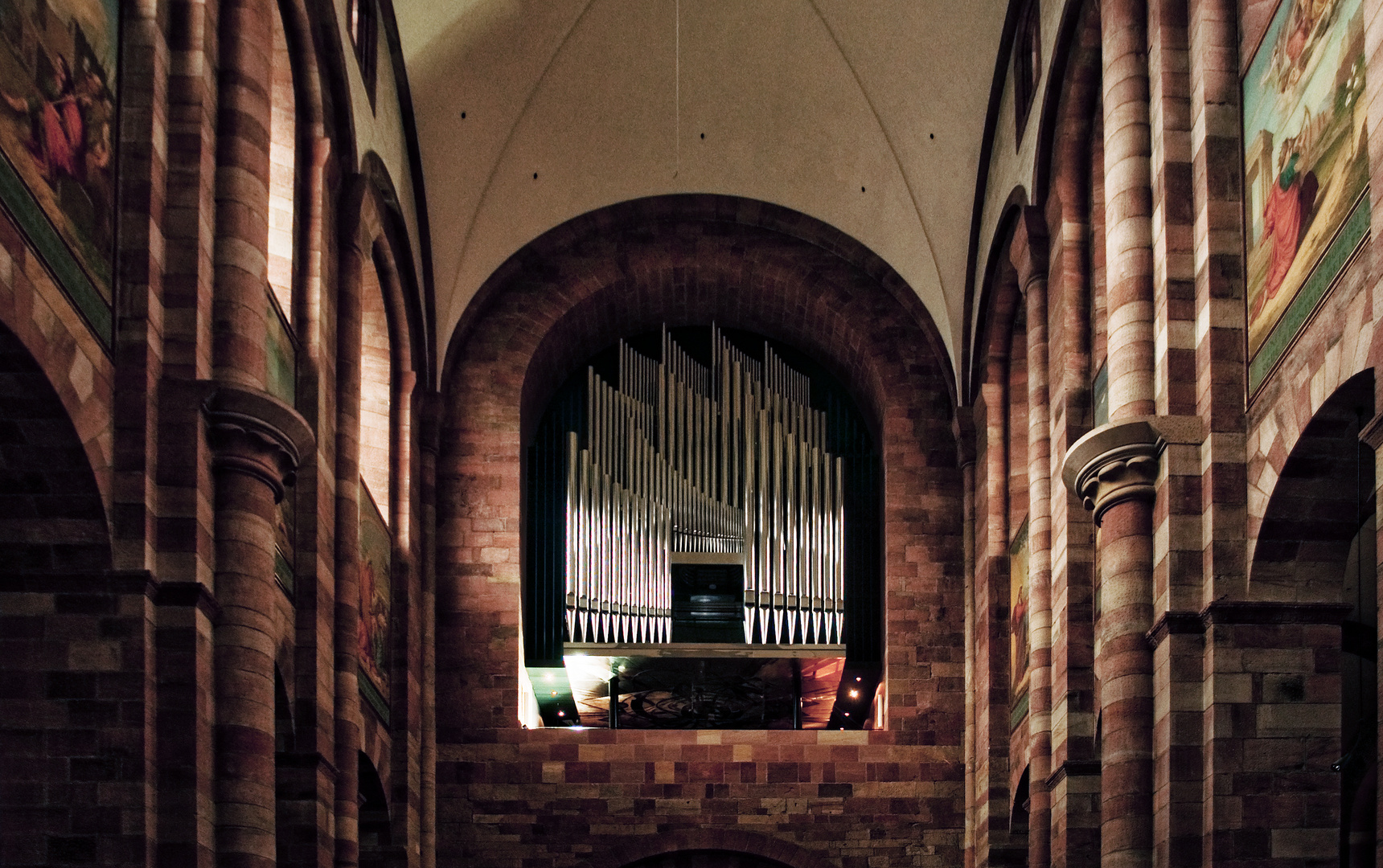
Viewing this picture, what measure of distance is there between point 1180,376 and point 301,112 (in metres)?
8.95

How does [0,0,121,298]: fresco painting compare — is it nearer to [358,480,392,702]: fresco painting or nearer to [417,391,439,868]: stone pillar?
[358,480,392,702]: fresco painting

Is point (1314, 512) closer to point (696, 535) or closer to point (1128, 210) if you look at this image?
point (1128, 210)

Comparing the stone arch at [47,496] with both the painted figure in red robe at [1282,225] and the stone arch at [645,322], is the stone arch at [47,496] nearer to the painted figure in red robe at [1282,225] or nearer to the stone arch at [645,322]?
the painted figure in red robe at [1282,225]

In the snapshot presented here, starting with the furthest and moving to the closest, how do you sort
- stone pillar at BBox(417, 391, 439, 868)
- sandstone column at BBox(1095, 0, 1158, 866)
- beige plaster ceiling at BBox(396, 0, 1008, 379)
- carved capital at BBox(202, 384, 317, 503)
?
beige plaster ceiling at BBox(396, 0, 1008, 379) → stone pillar at BBox(417, 391, 439, 868) → sandstone column at BBox(1095, 0, 1158, 866) → carved capital at BBox(202, 384, 317, 503)

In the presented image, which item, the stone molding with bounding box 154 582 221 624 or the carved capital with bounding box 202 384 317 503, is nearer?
the stone molding with bounding box 154 582 221 624

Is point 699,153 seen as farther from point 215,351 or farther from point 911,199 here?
point 215,351

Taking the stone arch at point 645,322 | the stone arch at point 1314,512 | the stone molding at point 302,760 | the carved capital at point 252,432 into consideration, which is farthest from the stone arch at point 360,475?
the stone arch at point 1314,512

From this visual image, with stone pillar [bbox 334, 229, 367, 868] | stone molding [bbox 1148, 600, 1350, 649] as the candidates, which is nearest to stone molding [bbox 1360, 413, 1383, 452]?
stone molding [bbox 1148, 600, 1350, 649]

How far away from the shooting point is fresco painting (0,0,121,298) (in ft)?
48.1

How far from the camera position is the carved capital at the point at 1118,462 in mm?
18047

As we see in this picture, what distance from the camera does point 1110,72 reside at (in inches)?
787

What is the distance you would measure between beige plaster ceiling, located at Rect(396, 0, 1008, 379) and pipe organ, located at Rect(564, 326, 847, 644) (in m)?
2.31

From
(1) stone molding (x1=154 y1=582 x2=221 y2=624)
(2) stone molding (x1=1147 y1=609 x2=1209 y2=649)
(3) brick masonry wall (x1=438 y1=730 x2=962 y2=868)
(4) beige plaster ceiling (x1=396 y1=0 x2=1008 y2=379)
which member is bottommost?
(3) brick masonry wall (x1=438 y1=730 x2=962 y2=868)

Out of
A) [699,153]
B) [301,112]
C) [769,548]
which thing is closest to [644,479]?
[769,548]
